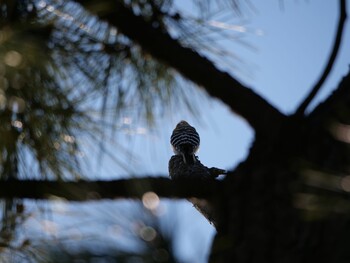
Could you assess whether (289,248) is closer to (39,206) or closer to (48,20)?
(39,206)

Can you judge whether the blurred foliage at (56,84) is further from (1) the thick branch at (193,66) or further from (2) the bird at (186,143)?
(2) the bird at (186,143)

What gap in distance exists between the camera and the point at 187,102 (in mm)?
2174

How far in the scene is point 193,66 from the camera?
1.64 metres

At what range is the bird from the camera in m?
6.33

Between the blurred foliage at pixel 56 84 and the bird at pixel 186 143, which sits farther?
the bird at pixel 186 143

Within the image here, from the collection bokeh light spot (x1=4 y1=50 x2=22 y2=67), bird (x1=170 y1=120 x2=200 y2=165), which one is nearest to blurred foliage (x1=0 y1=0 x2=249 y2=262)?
bokeh light spot (x1=4 y1=50 x2=22 y2=67)

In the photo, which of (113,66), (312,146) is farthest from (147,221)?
(113,66)

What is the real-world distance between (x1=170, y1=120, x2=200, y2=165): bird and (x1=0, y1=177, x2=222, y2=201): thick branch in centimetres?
454

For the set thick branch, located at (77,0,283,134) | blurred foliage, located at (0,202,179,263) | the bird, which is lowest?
blurred foliage, located at (0,202,179,263)

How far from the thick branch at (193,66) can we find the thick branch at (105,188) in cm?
18

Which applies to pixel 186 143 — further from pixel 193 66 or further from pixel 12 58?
pixel 12 58

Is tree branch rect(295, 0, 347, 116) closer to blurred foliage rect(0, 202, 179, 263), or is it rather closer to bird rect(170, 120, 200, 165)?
blurred foliage rect(0, 202, 179, 263)

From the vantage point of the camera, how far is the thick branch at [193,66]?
5.11 feet

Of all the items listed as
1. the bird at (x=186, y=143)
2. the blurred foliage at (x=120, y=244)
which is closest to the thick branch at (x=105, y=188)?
the blurred foliage at (x=120, y=244)
